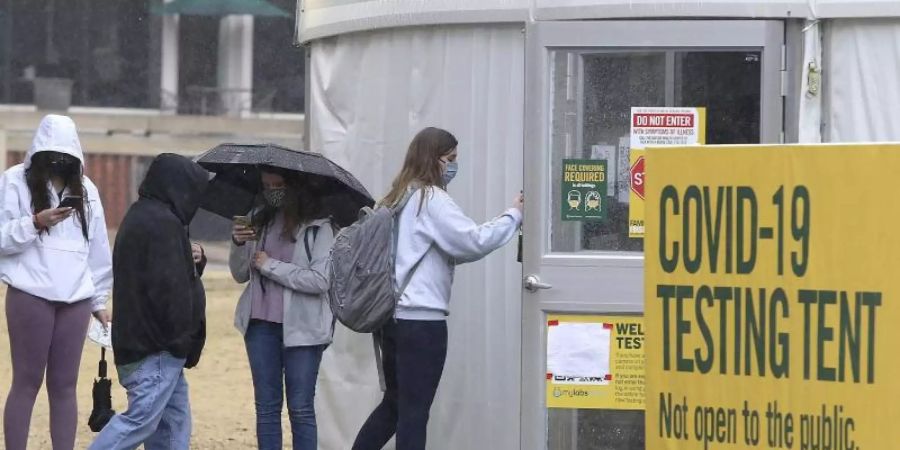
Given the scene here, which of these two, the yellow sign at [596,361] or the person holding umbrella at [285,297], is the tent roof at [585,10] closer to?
the person holding umbrella at [285,297]

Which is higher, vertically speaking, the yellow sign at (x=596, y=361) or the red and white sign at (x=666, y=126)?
the red and white sign at (x=666, y=126)

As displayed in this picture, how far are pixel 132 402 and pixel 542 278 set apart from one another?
1.62m

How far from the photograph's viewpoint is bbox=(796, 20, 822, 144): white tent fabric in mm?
6484

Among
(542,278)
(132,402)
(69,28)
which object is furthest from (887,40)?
(69,28)

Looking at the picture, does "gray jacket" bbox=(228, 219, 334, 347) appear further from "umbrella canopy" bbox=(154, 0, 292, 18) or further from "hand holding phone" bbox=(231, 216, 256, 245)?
"umbrella canopy" bbox=(154, 0, 292, 18)

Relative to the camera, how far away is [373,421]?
6.57 m

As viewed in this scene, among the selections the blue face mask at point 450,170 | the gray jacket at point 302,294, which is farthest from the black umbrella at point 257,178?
the blue face mask at point 450,170

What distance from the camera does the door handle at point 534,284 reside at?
6598 mm

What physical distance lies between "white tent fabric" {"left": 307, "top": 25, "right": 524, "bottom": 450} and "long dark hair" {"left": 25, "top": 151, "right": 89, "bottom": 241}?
4.01ft

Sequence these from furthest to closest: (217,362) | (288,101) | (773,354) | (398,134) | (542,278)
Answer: (288,101), (217,362), (398,134), (542,278), (773,354)

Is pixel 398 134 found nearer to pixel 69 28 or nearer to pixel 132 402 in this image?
pixel 132 402

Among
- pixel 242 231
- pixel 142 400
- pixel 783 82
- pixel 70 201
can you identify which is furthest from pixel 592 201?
pixel 70 201

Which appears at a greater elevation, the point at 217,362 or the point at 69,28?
the point at 69,28

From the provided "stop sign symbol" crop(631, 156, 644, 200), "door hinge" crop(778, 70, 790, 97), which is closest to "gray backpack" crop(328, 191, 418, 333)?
"stop sign symbol" crop(631, 156, 644, 200)
